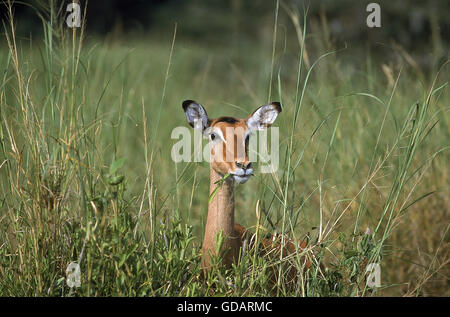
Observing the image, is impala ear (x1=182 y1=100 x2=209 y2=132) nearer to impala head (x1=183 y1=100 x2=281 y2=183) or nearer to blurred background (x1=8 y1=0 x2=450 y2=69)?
impala head (x1=183 y1=100 x2=281 y2=183)

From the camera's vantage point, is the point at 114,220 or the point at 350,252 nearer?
the point at 114,220

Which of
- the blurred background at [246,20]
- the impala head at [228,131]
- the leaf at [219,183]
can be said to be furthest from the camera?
the blurred background at [246,20]

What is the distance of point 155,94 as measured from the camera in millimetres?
6895

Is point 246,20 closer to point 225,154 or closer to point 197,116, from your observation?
point 197,116

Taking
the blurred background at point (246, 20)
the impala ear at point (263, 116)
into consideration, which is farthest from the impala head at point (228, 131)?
the blurred background at point (246, 20)

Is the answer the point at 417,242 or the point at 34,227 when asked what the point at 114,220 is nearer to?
the point at 34,227

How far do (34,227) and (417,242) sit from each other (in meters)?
2.38

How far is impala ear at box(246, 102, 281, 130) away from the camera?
92.8 inches

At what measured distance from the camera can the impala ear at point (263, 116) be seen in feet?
7.73

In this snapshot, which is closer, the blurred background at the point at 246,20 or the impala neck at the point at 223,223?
the impala neck at the point at 223,223

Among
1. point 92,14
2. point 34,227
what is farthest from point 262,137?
point 92,14

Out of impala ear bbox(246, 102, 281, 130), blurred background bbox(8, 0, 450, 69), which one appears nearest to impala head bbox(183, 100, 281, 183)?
impala ear bbox(246, 102, 281, 130)

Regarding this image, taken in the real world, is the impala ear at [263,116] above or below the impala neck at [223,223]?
above

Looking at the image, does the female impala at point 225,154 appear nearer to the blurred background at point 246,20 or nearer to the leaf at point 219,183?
the leaf at point 219,183
